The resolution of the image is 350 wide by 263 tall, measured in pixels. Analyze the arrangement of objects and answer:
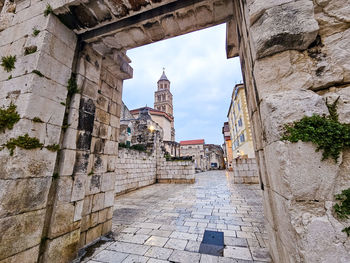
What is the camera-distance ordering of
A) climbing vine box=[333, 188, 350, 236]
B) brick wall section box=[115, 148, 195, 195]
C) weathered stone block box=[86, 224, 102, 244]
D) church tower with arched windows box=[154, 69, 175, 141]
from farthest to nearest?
1. church tower with arched windows box=[154, 69, 175, 141]
2. brick wall section box=[115, 148, 195, 195]
3. weathered stone block box=[86, 224, 102, 244]
4. climbing vine box=[333, 188, 350, 236]

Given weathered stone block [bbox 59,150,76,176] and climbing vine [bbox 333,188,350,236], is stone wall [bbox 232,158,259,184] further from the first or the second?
weathered stone block [bbox 59,150,76,176]

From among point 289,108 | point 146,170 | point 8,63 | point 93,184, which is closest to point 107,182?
point 93,184

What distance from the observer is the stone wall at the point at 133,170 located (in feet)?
20.6

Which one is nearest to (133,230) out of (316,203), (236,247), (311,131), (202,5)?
(236,247)

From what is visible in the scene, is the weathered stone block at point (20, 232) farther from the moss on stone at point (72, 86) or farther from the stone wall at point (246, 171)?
the stone wall at point (246, 171)

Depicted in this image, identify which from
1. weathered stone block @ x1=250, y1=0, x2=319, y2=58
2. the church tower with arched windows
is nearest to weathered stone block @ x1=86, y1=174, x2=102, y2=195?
weathered stone block @ x1=250, y1=0, x2=319, y2=58

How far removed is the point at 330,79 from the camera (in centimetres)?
110

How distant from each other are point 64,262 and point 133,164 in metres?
5.46

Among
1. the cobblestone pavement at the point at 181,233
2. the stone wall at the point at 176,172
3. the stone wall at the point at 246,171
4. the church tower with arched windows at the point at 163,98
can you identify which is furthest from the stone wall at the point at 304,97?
the church tower with arched windows at the point at 163,98

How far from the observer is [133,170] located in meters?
7.27

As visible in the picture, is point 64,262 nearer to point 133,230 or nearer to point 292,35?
point 133,230

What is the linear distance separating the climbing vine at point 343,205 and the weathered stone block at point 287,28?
3.72 ft

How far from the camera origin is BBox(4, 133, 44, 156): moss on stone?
159cm

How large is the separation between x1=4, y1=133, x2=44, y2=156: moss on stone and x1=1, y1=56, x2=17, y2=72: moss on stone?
41.8 inches
